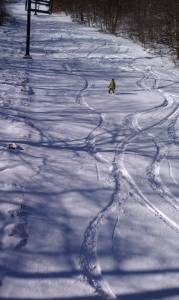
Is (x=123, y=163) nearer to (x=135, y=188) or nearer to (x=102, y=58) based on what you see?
(x=135, y=188)

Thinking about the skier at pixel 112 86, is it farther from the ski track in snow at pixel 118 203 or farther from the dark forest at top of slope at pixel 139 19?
Answer: the dark forest at top of slope at pixel 139 19

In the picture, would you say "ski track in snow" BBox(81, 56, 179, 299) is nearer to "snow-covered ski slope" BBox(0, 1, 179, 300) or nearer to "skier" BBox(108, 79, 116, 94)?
"snow-covered ski slope" BBox(0, 1, 179, 300)

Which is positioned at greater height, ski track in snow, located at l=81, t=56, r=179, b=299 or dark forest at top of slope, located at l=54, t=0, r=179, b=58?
ski track in snow, located at l=81, t=56, r=179, b=299

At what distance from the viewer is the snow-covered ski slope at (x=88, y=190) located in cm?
448

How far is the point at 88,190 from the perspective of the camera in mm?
6340

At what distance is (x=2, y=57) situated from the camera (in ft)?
55.5

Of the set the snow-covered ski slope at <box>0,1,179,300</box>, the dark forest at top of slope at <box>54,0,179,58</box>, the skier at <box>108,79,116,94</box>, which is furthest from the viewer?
the dark forest at top of slope at <box>54,0,179,58</box>

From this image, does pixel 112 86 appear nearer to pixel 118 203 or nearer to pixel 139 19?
pixel 118 203

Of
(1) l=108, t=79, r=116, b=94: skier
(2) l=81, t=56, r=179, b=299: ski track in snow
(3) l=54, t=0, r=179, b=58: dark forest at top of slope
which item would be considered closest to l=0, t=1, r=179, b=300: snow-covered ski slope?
(2) l=81, t=56, r=179, b=299: ski track in snow

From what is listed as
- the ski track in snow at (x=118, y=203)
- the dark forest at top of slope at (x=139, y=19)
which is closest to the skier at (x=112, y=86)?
the ski track in snow at (x=118, y=203)

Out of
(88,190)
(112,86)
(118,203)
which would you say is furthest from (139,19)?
(118,203)

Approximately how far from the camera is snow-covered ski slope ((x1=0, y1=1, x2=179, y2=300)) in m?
4.48

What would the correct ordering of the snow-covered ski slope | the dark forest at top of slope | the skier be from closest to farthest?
1. the snow-covered ski slope
2. the skier
3. the dark forest at top of slope

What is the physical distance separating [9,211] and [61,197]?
814mm
